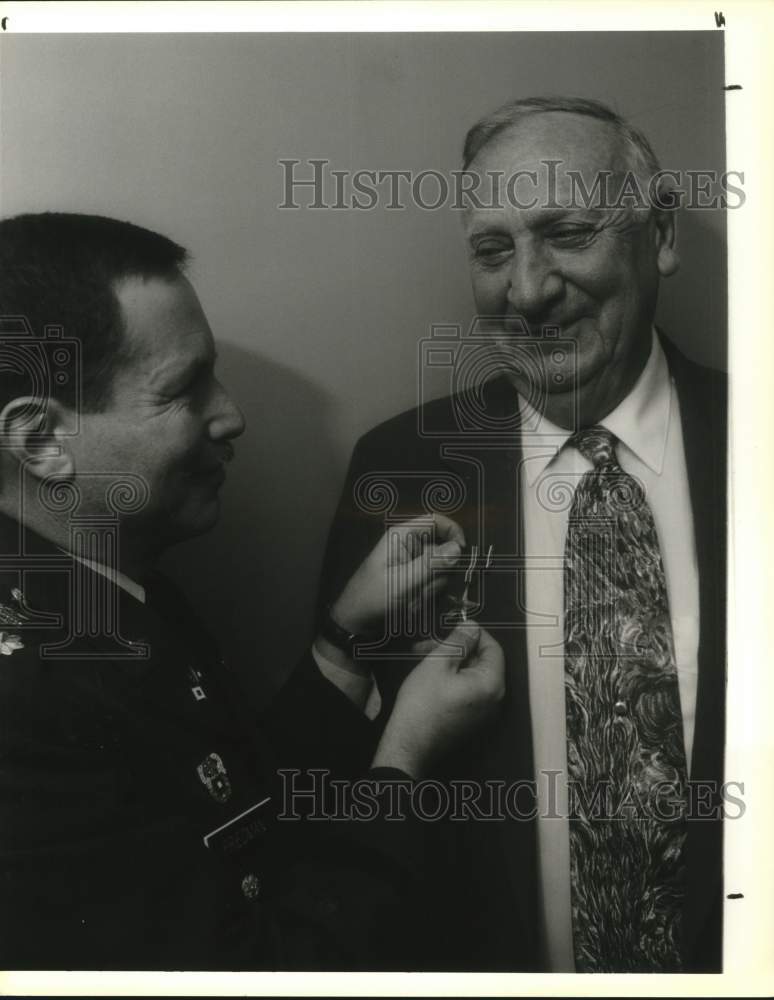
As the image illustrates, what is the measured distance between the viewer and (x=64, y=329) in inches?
64.8

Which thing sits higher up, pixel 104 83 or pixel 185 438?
pixel 104 83

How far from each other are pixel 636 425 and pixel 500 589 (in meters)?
0.39

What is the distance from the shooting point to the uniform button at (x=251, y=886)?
159cm

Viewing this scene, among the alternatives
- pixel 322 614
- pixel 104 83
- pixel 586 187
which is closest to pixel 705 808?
pixel 322 614

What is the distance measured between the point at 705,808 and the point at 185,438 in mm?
1137

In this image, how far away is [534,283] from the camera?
1.67 meters

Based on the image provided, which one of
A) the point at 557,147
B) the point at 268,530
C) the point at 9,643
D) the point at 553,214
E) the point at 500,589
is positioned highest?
the point at 557,147

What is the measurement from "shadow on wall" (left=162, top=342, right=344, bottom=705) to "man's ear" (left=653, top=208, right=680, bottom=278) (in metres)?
0.66

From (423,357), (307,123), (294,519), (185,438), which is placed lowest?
(294,519)

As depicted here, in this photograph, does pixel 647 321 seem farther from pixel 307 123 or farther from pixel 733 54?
pixel 307 123

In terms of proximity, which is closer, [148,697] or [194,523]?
[148,697]

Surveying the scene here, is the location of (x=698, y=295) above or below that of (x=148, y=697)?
above

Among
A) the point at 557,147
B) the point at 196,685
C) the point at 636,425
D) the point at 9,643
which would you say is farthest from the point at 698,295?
the point at 9,643

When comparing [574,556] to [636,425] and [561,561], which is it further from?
[636,425]
